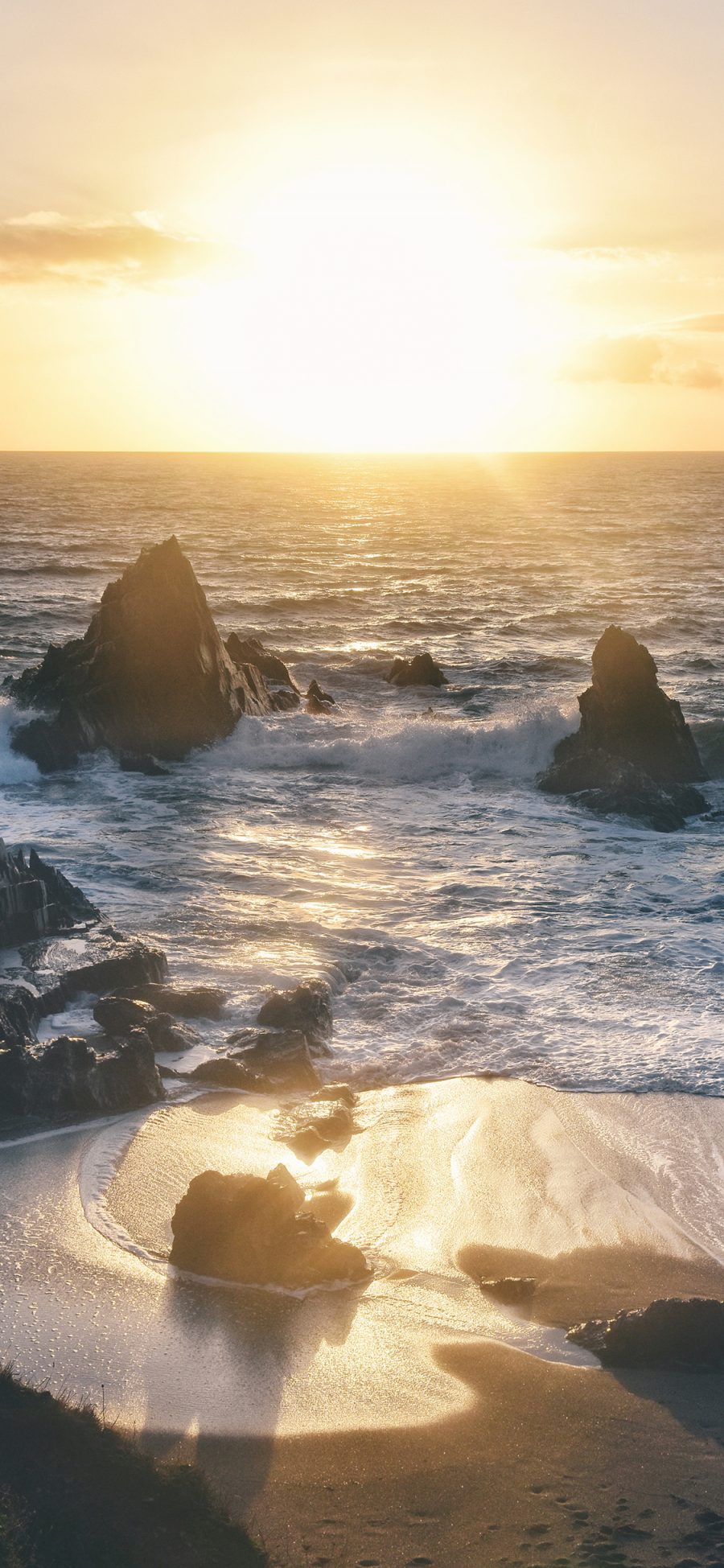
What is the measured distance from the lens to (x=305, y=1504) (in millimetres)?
5727

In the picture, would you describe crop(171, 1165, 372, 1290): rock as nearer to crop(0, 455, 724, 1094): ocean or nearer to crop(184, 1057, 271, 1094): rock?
crop(184, 1057, 271, 1094): rock

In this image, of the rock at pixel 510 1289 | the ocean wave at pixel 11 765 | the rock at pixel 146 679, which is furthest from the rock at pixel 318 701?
the rock at pixel 510 1289

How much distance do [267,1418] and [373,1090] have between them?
4.33 meters

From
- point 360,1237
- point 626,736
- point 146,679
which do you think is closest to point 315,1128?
point 360,1237

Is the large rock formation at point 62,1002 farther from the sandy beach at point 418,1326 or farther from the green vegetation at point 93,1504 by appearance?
the green vegetation at point 93,1504

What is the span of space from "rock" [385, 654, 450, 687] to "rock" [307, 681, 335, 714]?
2646 millimetres

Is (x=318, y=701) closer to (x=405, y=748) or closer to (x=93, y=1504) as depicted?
(x=405, y=748)

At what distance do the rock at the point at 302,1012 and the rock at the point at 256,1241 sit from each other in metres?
3.40

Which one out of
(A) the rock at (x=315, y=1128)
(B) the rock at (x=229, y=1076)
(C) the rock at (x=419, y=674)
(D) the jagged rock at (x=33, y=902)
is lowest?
(A) the rock at (x=315, y=1128)

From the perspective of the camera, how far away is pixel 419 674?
31.4 m

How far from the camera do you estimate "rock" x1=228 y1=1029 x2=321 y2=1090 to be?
10562 millimetres

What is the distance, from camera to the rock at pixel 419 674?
31.3 metres

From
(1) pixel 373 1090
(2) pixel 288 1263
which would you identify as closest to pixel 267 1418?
(2) pixel 288 1263

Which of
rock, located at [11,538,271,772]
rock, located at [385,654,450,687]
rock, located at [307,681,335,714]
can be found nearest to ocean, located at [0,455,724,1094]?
rock, located at [307,681,335,714]
